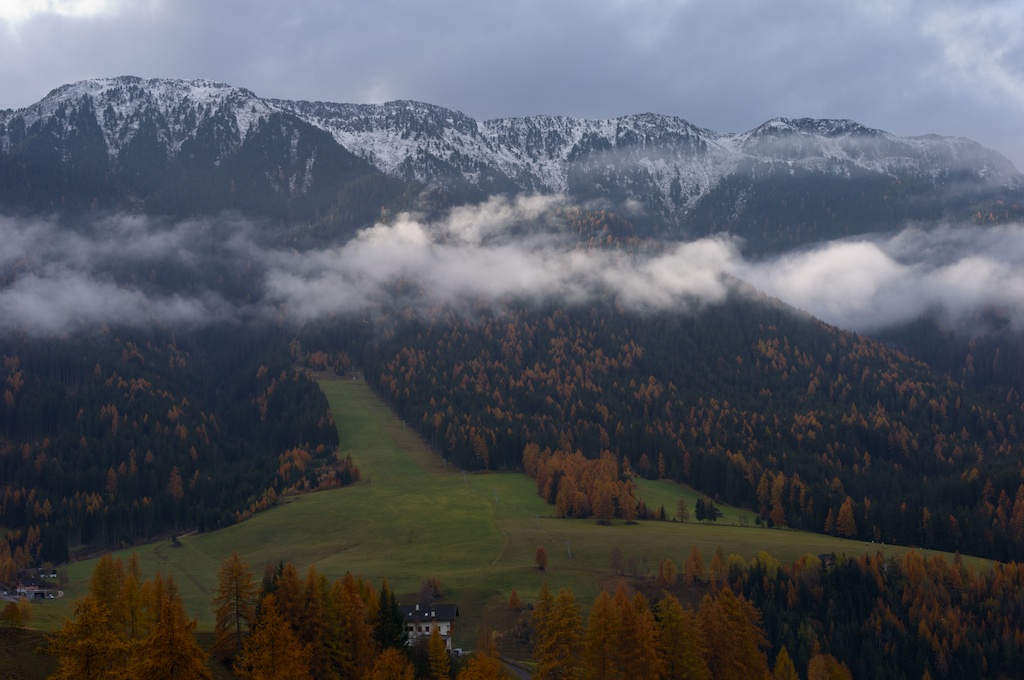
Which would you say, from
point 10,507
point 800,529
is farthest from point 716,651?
point 10,507

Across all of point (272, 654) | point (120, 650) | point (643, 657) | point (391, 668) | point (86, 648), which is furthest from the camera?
point (643, 657)

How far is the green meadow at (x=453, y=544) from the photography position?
110500 mm

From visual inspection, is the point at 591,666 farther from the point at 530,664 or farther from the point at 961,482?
the point at 961,482

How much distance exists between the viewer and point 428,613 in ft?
301

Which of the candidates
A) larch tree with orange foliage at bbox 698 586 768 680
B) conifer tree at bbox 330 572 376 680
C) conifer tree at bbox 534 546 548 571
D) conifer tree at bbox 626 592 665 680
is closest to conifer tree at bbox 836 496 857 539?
conifer tree at bbox 534 546 548 571

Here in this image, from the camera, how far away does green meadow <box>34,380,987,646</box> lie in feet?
363

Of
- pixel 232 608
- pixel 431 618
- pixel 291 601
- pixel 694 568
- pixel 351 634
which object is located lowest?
pixel 694 568

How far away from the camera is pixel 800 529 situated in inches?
6373

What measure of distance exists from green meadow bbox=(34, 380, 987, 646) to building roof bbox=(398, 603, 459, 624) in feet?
9.71

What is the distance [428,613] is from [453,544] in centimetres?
3772

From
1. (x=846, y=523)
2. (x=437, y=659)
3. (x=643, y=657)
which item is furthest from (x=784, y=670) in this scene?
(x=846, y=523)

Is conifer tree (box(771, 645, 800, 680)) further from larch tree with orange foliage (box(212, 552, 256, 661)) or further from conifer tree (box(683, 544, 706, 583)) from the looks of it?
larch tree with orange foliage (box(212, 552, 256, 661))

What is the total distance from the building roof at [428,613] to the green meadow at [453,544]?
2.96m

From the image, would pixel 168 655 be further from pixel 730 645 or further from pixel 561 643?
pixel 730 645
